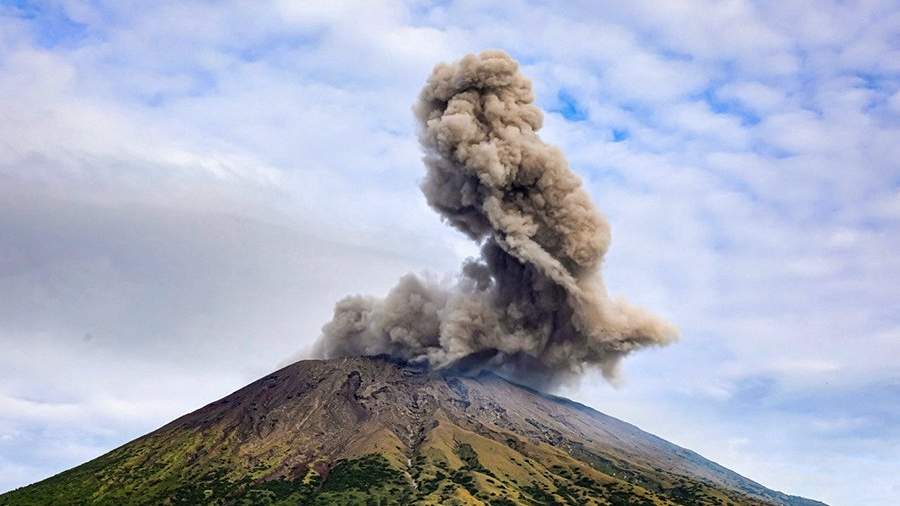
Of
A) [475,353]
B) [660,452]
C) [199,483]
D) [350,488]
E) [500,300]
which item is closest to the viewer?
[350,488]

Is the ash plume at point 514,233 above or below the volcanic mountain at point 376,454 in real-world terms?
above

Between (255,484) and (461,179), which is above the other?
(461,179)

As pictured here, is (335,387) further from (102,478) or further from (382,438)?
(102,478)

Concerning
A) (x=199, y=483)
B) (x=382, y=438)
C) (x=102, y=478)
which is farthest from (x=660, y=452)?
(x=102, y=478)

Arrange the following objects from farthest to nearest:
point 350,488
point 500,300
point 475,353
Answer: point 475,353, point 500,300, point 350,488

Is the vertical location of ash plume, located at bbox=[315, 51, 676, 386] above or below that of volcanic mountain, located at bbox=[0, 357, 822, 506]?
above
